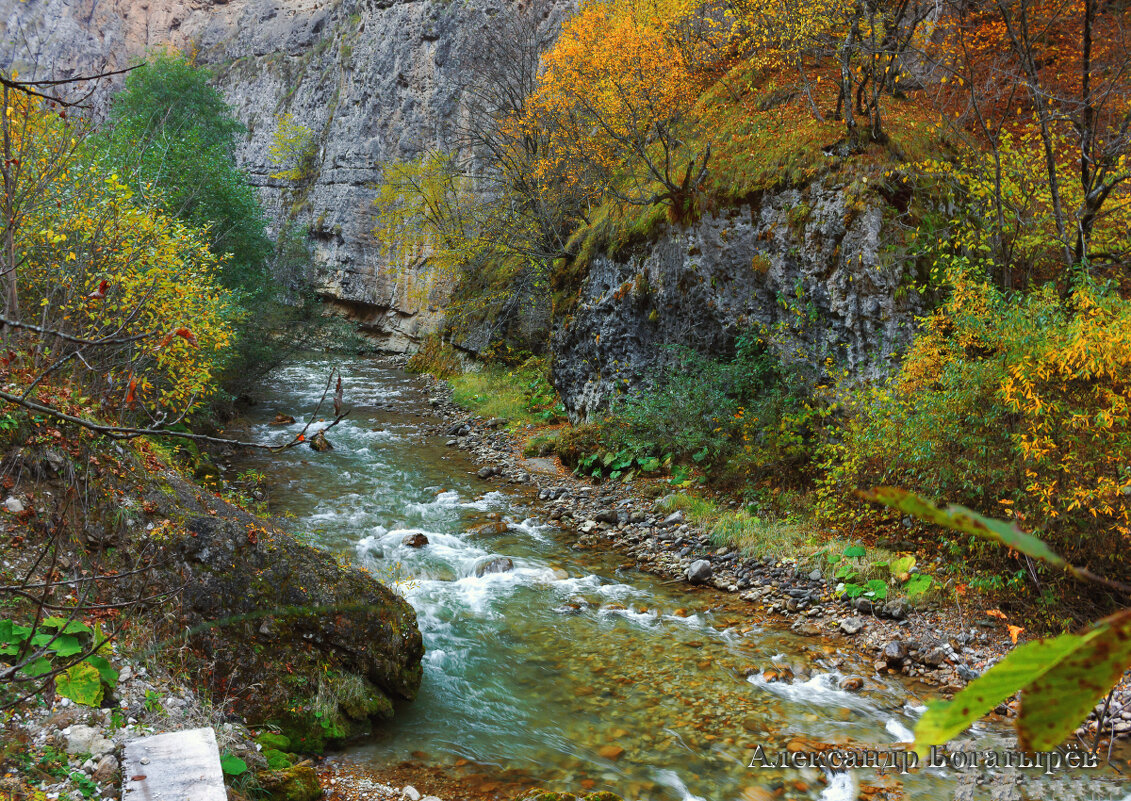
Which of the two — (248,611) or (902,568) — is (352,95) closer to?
(248,611)

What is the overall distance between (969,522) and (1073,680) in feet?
0.32

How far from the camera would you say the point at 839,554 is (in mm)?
7488

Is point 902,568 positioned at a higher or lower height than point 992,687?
lower

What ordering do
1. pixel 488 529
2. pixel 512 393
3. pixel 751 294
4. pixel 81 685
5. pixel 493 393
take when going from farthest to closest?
pixel 493 393, pixel 512 393, pixel 751 294, pixel 488 529, pixel 81 685

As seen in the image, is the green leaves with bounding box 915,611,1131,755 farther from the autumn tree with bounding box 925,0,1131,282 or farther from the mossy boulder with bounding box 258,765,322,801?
the autumn tree with bounding box 925,0,1131,282

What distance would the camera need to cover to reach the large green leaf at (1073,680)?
362 millimetres

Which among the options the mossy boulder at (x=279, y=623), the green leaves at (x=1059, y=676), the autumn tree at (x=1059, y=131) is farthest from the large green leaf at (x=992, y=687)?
the autumn tree at (x=1059, y=131)

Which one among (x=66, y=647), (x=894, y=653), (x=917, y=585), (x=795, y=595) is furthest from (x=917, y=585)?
(x=66, y=647)

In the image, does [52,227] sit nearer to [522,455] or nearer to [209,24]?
[522,455]

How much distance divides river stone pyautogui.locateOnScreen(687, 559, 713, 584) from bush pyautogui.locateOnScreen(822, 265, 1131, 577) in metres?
2.35

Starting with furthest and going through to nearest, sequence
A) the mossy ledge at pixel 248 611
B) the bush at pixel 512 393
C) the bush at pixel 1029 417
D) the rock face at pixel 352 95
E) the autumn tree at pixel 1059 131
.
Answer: the rock face at pixel 352 95, the bush at pixel 512 393, the autumn tree at pixel 1059 131, the bush at pixel 1029 417, the mossy ledge at pixel 248 611

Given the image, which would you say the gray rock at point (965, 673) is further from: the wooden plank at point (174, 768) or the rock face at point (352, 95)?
the rock face at point (352, 95)

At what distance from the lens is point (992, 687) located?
39cm

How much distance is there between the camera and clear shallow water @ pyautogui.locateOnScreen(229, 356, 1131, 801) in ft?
15.2
